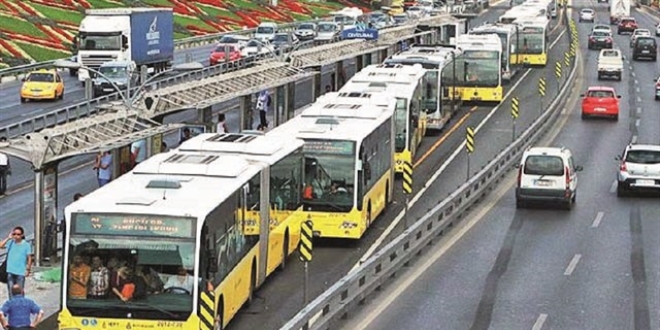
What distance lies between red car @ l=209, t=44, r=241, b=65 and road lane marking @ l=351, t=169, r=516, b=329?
40.5 m

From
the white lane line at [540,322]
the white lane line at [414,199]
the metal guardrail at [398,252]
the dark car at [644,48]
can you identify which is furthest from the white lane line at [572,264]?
the dark car at [644,48]

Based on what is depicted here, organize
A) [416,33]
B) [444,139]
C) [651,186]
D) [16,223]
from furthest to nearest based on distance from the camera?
[416,33] → [444,139] → [651,186] → [16,223]

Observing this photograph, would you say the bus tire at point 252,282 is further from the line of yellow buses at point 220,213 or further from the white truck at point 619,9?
the white truck at point 619,9

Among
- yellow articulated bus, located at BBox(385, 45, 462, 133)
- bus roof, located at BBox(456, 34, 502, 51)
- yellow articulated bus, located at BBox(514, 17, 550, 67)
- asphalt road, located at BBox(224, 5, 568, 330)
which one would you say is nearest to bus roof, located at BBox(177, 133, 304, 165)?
asphalt road, located at BBox(224, 5, 568, 330)

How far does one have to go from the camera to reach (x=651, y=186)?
45.2 m

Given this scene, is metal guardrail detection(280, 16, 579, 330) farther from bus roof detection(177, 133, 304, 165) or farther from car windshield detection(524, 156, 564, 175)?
bus roof detection(177, 133, 304, 165)

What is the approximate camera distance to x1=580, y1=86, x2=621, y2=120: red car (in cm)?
6762

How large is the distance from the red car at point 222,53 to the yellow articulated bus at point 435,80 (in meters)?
24.4

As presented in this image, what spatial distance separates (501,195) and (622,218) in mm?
4775

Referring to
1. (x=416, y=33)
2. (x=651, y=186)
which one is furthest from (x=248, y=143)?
(x=416, y=33)

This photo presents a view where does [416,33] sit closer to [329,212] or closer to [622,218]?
[622,218]

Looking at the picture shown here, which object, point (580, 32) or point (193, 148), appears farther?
point (580, 32)

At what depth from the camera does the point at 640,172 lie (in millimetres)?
45156

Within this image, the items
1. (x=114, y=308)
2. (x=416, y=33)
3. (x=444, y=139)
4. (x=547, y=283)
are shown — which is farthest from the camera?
(x=416, y=33)
